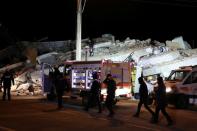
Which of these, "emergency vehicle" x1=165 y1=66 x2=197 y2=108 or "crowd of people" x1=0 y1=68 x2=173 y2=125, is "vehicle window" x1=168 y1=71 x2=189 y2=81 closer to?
"emergency vehicle" x1=165 y1=66 x2=197 y2=108

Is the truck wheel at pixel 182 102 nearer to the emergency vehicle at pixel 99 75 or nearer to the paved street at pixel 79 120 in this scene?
the paved street at pixel 79 120

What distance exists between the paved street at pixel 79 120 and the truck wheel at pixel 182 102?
91 centimetres

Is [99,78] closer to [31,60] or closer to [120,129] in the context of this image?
[120,129]

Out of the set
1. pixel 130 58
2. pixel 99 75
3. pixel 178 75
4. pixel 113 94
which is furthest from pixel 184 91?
pixel 130 58

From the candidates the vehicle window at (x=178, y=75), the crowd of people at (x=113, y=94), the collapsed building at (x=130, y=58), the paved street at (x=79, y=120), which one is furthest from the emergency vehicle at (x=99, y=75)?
the collapsed building at (x=130, y=58)

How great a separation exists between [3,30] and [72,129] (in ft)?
132

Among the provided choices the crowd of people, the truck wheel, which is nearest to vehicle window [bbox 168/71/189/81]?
the truck wheel

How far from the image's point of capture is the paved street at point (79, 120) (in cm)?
1558

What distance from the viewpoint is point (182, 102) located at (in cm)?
2322

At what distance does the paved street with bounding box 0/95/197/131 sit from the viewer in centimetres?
1558

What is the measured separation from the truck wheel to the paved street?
91 cm

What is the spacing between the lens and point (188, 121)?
1805 cm

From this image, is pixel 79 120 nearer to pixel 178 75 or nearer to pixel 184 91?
pixel 184 91

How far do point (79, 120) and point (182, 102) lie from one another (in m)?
7.56
